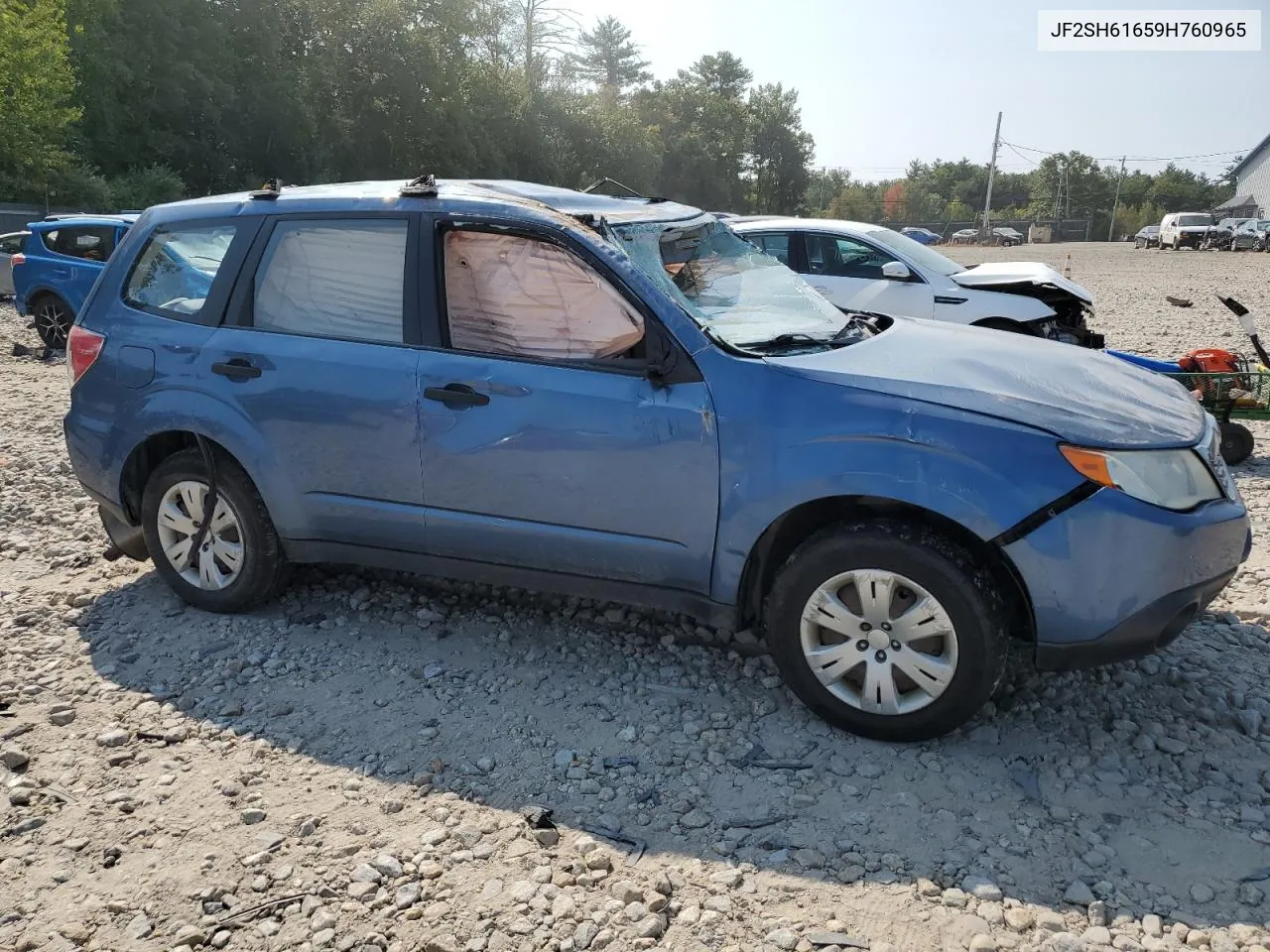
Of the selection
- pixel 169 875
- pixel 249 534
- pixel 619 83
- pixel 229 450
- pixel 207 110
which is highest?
pixel 619 83

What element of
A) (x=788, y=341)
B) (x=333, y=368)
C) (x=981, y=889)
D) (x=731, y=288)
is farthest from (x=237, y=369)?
(x=981, y=889)

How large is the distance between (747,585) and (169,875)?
2.05 meters

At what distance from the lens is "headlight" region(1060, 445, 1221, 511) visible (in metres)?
3.34

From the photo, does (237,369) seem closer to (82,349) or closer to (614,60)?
(82,349)

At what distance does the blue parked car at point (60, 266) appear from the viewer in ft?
43.3

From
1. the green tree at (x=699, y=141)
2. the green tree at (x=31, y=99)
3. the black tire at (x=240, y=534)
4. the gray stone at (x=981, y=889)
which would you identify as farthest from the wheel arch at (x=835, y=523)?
the green tree at (x=699, y=141)

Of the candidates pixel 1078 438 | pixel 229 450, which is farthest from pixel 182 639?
pixel 1078 438

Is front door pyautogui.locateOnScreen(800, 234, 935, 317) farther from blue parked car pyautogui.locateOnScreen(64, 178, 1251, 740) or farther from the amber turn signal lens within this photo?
the amber turn signal lens

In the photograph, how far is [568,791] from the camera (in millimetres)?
3479

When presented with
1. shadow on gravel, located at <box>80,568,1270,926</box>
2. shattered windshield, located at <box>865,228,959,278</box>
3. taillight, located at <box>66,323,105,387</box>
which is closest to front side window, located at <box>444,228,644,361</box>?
shadow on gravel, located at <box>80,568,1270,926</box>

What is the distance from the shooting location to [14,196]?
2669 cm

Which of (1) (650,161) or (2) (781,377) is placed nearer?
(2) (781,377)

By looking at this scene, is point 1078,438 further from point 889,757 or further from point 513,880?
point 513,880

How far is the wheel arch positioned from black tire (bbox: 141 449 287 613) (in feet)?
7.02
